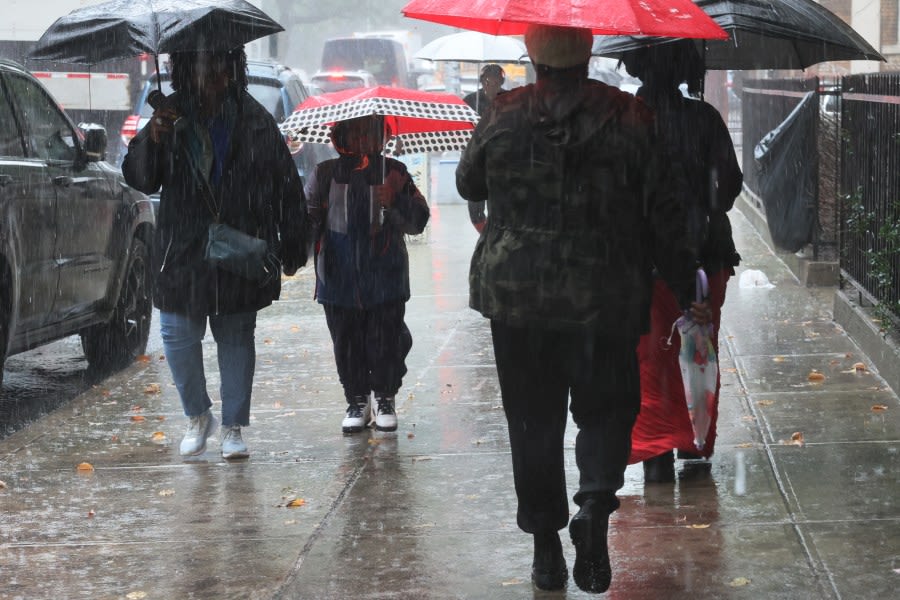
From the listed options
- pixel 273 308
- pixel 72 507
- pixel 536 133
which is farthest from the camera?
pixel 273 308

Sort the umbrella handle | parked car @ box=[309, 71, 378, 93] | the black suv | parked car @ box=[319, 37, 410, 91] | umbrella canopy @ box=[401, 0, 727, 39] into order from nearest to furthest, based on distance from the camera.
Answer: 1. umbrella canopy @ box=[401, 0, 727, 39]
2. the umbrella handle
3. the black suv
4. parked car @ box=[309, 71, 378, 93]
5. parked car @ box=[319, 37, 410, 91]

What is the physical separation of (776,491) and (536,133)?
87.7 inches

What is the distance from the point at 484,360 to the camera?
30.0 ft

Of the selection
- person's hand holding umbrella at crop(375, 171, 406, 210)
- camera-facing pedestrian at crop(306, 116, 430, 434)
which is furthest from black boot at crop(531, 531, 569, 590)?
person's hand holding umbrella at crop(375, 171, 406, 210)

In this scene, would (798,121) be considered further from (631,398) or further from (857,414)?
(631,398)

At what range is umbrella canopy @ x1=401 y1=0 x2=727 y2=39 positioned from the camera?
4.34 meters

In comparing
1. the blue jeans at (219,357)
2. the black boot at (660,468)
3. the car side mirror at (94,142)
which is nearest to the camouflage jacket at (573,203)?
the black boot at (660,468)

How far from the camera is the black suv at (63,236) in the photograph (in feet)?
25.0

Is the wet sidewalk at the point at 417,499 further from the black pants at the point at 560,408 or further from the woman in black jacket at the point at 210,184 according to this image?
the woman in black jacket at the point at 210,184

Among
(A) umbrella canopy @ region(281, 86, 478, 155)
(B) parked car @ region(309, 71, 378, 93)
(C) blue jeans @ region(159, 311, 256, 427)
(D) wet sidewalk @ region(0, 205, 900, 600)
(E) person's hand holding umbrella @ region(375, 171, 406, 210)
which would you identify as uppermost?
(B) parked car @ region(309, 71, 378, 93)

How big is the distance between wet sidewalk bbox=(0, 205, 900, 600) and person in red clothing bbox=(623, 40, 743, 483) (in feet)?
0.65

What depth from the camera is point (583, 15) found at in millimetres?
4344

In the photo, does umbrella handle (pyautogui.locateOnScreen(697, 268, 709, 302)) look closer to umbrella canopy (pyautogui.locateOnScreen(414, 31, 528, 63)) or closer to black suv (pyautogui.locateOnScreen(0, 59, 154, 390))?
black suv (pyautogui.locateOnScreen(0, 59, 154, 390))

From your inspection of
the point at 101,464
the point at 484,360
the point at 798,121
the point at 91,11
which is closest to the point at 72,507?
the point at 101,464
